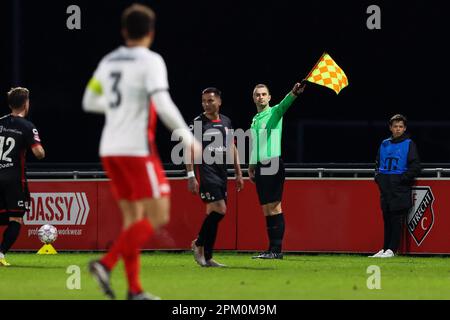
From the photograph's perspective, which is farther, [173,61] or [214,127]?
[173,61]

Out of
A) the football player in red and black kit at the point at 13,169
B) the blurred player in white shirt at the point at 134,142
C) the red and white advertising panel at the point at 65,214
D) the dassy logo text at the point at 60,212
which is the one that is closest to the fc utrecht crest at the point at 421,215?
the red and white advertising panel at the point at 65,214

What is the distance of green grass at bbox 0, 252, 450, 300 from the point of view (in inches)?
361

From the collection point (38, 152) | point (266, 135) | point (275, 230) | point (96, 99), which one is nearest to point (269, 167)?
point (266, 135)

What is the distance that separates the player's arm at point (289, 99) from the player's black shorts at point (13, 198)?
287 centimetres

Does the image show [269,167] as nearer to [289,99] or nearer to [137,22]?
[289,99]

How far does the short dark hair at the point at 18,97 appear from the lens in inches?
481

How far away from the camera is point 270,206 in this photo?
13.5 metres

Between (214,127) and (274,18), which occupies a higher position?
(274,18)

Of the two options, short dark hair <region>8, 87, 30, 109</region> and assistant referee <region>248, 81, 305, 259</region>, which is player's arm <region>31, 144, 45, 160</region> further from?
assistant referee <region>248, 81, 305, 259</region>

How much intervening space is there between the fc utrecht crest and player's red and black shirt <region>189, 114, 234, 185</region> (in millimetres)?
3555

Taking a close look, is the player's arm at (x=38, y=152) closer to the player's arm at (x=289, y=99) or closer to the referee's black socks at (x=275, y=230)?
the player's arm at (x=289, y=99)

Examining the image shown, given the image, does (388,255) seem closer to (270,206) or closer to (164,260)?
(270,206)
